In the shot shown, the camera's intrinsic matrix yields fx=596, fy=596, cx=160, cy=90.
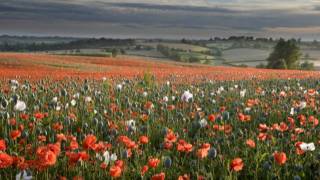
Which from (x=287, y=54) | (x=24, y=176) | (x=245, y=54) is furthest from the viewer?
(x=245, y=54)

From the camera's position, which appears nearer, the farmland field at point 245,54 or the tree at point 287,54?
the tree at point 287,54

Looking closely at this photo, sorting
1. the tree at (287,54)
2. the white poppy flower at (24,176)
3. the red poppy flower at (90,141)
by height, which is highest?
the red poppy flower at (90,141)

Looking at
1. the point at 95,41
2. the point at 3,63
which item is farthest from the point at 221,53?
the point at 3,63

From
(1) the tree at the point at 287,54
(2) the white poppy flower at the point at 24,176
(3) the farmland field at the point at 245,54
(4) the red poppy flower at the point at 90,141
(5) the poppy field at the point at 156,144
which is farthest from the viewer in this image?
(3) the farmland field at the point at 245,54

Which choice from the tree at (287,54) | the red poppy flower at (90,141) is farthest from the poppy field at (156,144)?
the tree at (287,54)

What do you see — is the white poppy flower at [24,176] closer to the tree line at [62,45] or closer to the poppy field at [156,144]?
the poppy field at [156,144]

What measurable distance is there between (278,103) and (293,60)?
79332mm

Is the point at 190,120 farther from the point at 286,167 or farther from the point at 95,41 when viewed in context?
the point at 95,41

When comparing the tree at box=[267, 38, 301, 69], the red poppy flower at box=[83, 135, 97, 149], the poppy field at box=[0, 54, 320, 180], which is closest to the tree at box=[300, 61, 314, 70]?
the tree at box=[267, 38, 301, 69]

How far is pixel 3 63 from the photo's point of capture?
41.1m

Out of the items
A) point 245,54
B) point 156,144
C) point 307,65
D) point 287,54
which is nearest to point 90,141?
point 156,144

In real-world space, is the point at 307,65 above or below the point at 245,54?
below

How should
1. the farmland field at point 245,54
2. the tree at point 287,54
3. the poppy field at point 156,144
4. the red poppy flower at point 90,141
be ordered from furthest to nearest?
the farmland field at point 245,54 < the tree at point 287,54 < the poppy field at point 156,144 < the red poppy flower at point 90,141

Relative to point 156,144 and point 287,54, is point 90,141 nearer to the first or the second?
point 156,144
